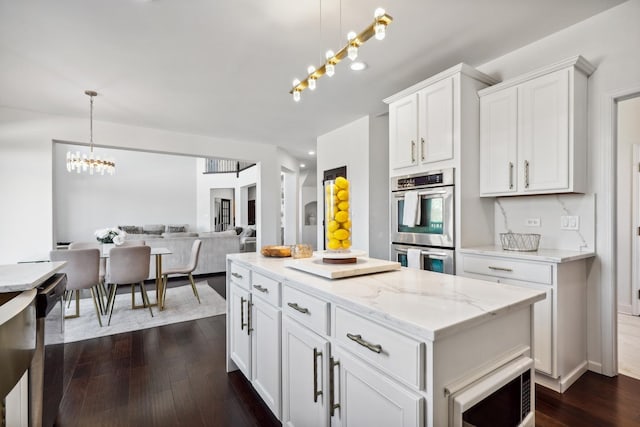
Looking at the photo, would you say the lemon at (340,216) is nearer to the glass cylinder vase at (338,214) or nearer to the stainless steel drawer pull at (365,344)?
the glass cylinder vase at (338,214)

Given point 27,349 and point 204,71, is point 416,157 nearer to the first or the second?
point 204,71

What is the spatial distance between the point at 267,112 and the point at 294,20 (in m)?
2.02

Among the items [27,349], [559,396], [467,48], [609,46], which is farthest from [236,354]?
[609,46]

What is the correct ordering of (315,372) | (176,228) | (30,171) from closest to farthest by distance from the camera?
(315,372) → (30,171) → (176,228)

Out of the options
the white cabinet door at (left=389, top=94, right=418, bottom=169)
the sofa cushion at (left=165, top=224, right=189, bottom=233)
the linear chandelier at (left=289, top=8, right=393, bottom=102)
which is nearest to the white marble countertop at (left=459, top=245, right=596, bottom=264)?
the white cabinet door at (left=389, top=94, right=418, bottom=169)

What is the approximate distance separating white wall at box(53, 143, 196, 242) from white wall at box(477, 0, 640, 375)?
30.1 ft

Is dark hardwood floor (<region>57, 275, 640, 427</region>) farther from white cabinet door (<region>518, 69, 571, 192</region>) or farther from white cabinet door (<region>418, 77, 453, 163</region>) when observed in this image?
white cabinet door (<region>418, 77, 453, 163</region>)

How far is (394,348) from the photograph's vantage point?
0.92m

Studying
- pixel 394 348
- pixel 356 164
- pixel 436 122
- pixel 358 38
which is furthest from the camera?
pixel 356 164

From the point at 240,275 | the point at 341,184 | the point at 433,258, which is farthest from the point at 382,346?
the point at 433,258

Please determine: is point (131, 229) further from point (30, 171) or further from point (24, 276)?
point (24, 276)

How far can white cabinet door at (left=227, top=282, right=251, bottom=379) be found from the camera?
1978 millimetres

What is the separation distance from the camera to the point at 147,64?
2.84 meters

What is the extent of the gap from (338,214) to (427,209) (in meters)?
1.51
